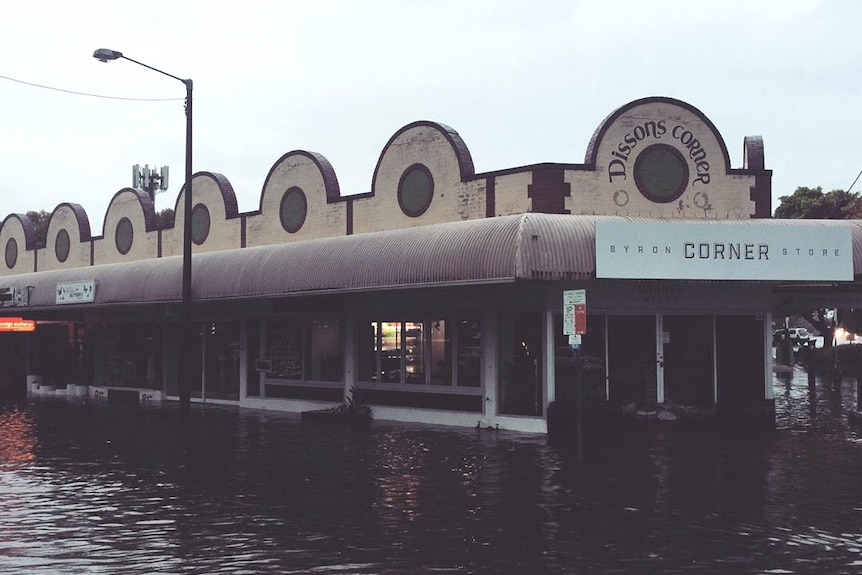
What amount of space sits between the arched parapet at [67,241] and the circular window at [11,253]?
213 centimetres

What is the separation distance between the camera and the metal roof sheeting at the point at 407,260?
712 inches

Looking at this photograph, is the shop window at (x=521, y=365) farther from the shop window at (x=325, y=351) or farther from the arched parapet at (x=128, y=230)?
the arched parapet at (x=128, y=230)

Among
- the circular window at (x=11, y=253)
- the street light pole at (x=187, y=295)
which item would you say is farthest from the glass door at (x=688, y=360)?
the circular window at (x=11, y=253)

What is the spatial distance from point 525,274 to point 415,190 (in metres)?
5.59

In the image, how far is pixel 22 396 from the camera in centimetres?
3425

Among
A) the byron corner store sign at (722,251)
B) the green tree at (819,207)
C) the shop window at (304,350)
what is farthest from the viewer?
the green tree at (819,207)

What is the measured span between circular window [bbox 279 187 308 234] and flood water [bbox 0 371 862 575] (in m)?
7.03

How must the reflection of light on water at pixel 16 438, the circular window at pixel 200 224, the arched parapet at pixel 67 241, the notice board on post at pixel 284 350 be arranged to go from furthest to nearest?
the arched parapet at pixel 67 241 → the circular window at pixel 200 224 → the notice board on post at pixel 284 350 → the reflection of light on water at pixel 16 438

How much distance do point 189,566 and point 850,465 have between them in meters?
11.2

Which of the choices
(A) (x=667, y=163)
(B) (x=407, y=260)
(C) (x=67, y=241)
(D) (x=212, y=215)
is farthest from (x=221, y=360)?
(A) (x=667, y=163)

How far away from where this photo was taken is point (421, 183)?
22.3 metres

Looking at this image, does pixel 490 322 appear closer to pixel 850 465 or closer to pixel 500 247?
pixel 500 247

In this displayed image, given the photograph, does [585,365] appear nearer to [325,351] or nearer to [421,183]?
[421,183]

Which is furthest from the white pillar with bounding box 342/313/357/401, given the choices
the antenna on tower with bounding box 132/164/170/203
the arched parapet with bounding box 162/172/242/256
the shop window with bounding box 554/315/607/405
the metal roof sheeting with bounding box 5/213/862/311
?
the antenna on tower with bounding box 132/164/170/203
